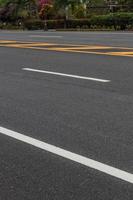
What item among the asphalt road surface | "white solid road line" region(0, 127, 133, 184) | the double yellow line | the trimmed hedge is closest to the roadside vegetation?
the trimmed hedge

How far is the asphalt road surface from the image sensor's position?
5.41 meters

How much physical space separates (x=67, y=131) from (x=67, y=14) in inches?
1525

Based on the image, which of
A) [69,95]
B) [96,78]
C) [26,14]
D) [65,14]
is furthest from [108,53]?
[26,14]

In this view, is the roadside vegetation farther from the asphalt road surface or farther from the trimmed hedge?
the asphalt road surface

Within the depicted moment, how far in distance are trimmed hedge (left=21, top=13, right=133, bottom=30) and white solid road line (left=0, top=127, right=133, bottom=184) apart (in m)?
29.4

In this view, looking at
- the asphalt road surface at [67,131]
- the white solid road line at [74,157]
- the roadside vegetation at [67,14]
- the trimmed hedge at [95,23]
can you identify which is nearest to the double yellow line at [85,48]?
the asphalt road surface at [67,131]

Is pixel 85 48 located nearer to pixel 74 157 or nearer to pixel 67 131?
pixel 67 131

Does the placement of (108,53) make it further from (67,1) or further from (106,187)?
(67,1)

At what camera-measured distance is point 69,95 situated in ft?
32.3

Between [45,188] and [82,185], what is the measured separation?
13.0 inches

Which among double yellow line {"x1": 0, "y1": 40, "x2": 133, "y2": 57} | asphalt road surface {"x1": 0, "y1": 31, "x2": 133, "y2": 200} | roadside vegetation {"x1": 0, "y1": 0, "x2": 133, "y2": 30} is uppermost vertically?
asphalt road surface {"x1": 0, "y1": 31, "x2": 133, "y2": 200}

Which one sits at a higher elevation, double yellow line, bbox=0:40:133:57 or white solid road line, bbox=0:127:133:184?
white solid road line, bbox=0:127:133:184

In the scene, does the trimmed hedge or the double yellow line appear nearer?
the double yellow line

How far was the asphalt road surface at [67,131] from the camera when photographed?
17.8ft
